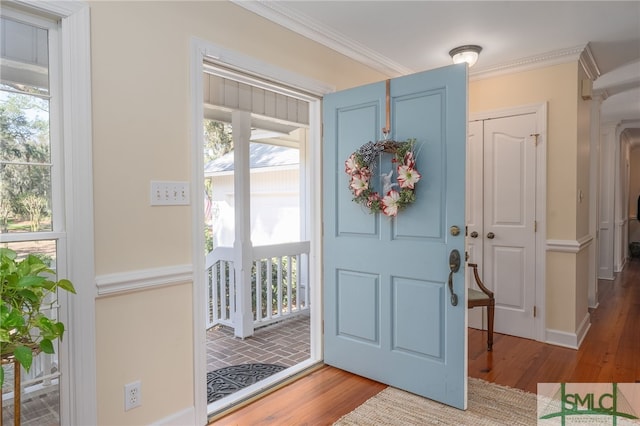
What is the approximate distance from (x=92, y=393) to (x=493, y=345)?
2.97 meters

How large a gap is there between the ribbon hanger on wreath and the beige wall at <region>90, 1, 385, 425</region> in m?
1.05

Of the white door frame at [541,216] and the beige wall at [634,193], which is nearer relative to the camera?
the white door frame at [541,216]

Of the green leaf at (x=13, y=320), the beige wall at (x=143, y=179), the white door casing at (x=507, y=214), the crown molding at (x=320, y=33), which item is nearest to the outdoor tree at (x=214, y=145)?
the crown molding at (x=320, y=33)

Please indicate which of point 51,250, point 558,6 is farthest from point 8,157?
point 558,6

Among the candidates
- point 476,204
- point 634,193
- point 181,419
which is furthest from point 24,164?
point 634,193

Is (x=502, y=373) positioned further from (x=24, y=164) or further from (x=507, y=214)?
(x=24, y=164)

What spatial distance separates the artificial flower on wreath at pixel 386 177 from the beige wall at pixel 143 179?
105 centimetres

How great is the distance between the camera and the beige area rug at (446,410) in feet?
7.18

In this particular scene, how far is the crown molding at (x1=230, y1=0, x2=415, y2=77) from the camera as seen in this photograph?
242 cm

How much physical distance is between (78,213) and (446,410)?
219 centimetres

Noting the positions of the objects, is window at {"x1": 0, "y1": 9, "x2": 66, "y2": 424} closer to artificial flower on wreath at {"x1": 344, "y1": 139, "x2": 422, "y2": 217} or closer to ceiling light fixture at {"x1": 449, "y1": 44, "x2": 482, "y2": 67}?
artificial flower on wreath at {"x1": 344, "y1": 139, "x2": 422, "y2": 217}

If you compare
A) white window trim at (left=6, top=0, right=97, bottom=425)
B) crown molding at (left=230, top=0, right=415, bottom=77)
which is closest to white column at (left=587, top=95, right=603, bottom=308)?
crown molding at (left=230, top=0, right=415, bottom=77)

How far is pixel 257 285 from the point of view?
4035 millimetres

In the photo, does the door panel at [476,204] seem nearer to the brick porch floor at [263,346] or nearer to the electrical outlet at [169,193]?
the brick porch floor at [263,346]
